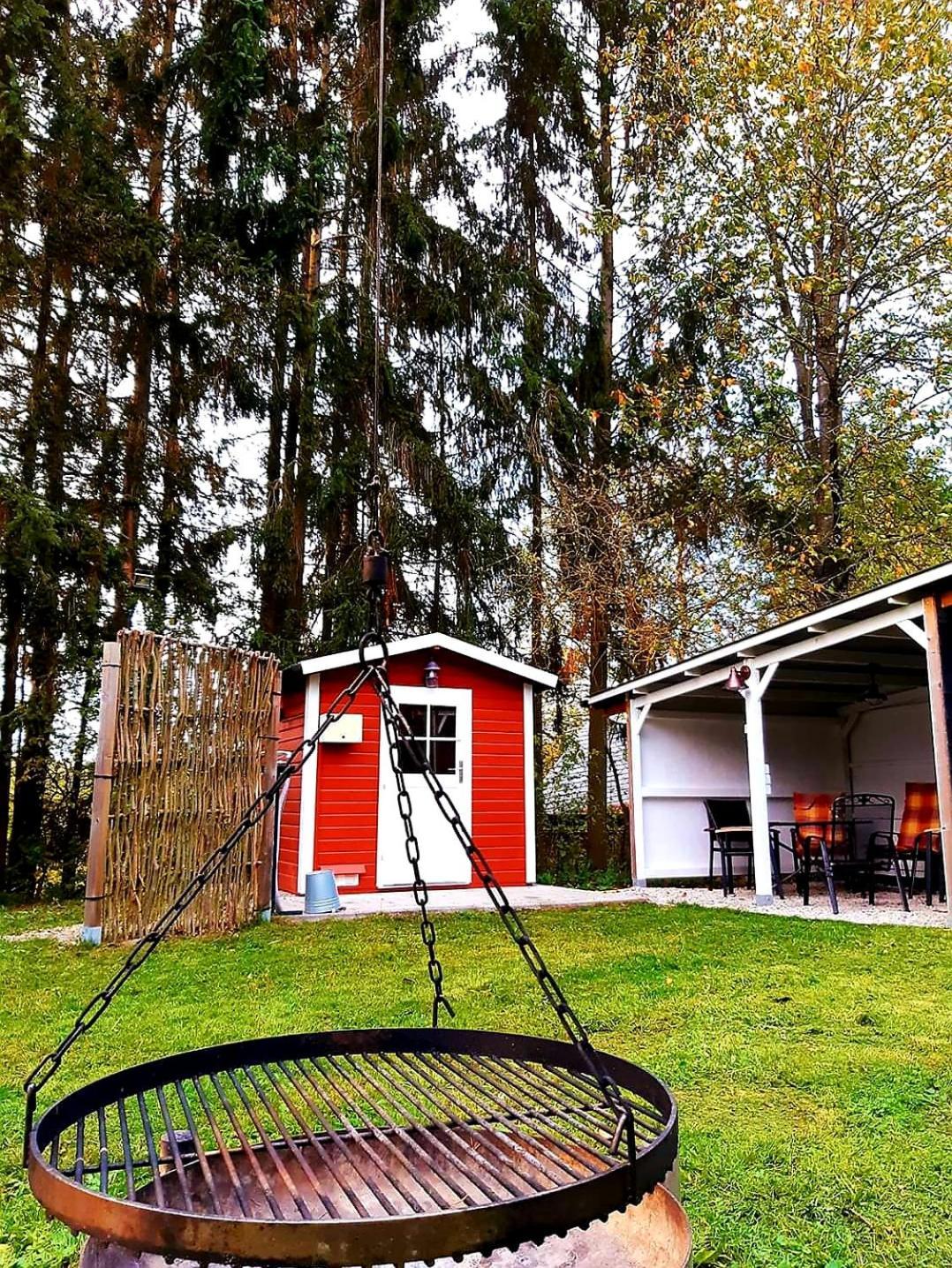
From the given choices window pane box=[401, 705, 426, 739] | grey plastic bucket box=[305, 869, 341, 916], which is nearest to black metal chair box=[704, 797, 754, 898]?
window pane box=[401, 705, 426, 739]

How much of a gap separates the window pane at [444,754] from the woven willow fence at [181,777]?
260cm

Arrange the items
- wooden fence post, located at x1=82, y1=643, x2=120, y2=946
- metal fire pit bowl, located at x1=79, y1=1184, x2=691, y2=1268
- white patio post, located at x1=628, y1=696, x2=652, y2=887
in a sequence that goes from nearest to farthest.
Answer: metal fire pit bowl, located at x1=79, y1=1184, x2=691, y2=1268, wooden fence post, located at x1=82, y1=643, x2=120, y2=946, white patio post, located at x1=628, y1=696, x2=652, y2=887

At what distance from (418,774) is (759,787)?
10.2 feet

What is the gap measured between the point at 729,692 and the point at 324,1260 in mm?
8640

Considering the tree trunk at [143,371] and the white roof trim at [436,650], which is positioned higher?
the tree trunk at [143,371]

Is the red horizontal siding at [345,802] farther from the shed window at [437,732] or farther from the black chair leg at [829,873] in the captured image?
the black chair leg at [829,873]

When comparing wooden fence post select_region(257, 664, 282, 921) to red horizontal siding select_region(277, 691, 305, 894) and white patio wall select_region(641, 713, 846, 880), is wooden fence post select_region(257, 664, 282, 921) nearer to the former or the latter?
red horizontal siding select_region(277, 691, 305, 894)

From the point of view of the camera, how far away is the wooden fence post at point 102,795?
5109mm

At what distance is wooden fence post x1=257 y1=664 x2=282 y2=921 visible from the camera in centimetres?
637

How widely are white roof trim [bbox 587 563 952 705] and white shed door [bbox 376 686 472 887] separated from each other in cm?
185

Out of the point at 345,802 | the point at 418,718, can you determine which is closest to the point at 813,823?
the point at 418,718

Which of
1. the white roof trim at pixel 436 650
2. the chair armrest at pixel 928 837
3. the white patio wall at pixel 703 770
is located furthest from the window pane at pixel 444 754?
the chair armrest at pixel 928 837

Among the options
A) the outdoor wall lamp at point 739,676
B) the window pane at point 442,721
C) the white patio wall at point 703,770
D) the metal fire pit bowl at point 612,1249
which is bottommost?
the metal fire pit bowl at point 612,1249

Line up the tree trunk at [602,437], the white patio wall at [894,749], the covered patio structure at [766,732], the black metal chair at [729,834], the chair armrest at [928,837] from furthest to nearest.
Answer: the tree trunk at [602,437]
the white patio wall at [894,749]
the black metal chair at [729,834]
the covered patio structure at [766,732]
the chair armrest at [928,837]
